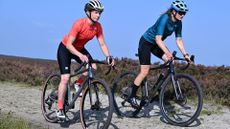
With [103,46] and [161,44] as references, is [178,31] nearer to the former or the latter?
[161,44]

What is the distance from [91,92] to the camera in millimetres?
8102

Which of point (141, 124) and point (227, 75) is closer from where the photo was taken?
point (141, 124)

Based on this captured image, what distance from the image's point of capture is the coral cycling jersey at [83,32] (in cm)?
832

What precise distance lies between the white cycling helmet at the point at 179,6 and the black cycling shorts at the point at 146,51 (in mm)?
1000

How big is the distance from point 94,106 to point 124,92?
1845 millimetres

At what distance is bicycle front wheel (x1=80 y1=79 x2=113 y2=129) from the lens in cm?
808

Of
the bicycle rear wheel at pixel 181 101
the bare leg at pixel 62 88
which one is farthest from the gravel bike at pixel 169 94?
the bare leg at pixel 62 88

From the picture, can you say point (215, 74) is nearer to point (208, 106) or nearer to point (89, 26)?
point (208, 106)

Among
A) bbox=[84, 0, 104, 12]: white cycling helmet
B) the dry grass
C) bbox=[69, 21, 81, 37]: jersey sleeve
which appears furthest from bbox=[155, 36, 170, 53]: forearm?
the dry grass

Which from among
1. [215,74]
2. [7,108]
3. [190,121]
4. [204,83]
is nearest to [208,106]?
[204,83]

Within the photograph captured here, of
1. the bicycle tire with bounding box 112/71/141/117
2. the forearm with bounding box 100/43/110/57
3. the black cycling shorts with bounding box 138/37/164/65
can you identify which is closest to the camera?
the forearm with bounding box 100/43/110/57

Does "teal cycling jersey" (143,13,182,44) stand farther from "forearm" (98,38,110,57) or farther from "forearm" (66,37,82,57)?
"forearm" (66,37,82,57)

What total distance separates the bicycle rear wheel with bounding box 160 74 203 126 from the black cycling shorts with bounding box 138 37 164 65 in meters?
0.64

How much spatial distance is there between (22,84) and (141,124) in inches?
279
